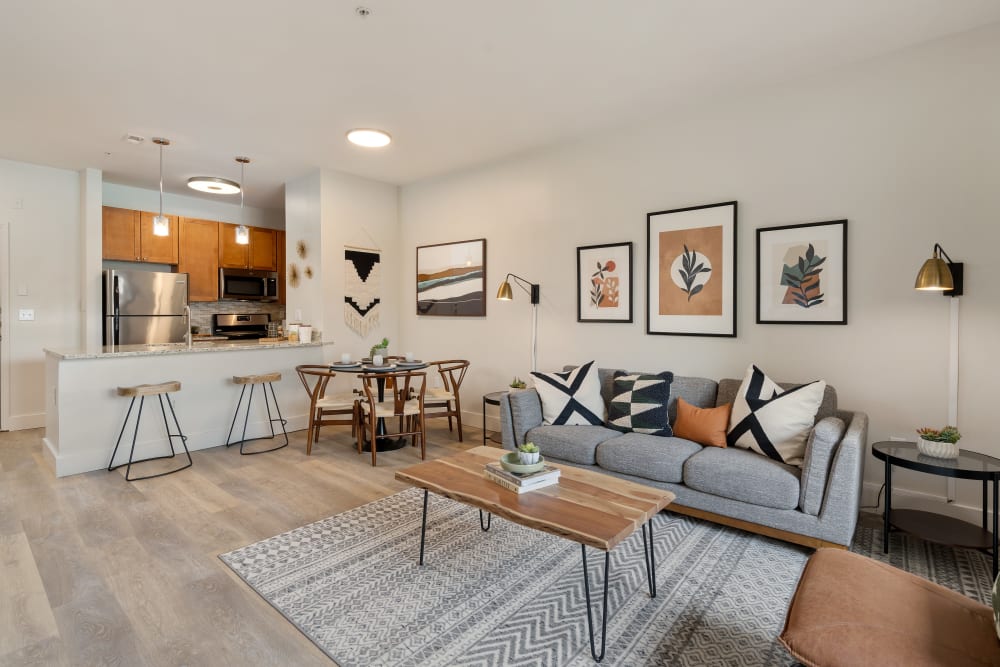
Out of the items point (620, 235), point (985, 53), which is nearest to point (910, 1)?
point (985, 53)

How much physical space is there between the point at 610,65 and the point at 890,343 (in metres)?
2.36

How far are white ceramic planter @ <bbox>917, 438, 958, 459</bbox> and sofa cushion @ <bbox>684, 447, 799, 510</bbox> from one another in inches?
23.4

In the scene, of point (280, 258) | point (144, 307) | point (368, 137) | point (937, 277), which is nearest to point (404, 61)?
point (368, 137)

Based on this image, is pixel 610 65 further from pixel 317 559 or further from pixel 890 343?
pixel 317 559

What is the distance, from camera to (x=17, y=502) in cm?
321

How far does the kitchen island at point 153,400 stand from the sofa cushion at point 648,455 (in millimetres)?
Result: 3388

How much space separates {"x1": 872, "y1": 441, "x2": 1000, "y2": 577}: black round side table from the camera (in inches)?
89.0

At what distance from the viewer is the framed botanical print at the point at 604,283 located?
409 cm

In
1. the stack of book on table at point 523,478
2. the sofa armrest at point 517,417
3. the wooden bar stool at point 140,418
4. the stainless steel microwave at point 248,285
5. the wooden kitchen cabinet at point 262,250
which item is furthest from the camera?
the wooden kitchen cabinet at point 262,250

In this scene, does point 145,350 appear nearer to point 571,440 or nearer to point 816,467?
point 571,440

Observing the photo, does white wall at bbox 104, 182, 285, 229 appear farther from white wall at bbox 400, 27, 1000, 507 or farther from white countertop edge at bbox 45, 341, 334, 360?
white wall at bbox 400, 27, 1000, 507

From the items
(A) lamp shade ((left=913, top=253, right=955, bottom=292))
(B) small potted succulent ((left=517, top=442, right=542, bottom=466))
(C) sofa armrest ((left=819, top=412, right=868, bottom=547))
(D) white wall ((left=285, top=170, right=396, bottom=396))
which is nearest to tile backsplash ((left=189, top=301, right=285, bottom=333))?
(D) white wall ((left=285, top=170, right=396, bottom=396))

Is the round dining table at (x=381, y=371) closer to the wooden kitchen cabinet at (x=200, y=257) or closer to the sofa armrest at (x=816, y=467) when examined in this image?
the sofa armrest at (x=816, y=467)

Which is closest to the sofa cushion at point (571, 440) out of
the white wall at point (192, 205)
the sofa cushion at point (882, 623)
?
the sofa cushion at point (882, 623)
